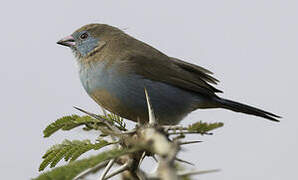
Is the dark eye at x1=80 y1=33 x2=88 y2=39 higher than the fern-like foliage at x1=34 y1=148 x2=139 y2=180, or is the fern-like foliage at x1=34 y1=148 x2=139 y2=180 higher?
the fern-like foliage at x1=34 y1=148 x2=139 y2=180

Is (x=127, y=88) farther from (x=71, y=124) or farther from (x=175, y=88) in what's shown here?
(x=71, y=124)

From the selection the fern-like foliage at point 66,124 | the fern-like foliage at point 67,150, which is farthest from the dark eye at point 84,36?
the fern-like foliage at point 67,150

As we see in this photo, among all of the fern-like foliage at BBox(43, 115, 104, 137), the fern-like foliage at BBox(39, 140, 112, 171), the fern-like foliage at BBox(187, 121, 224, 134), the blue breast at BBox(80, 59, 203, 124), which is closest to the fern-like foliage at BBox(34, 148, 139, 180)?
the fern-like foliage at BBox(187, 121, 224, 134)

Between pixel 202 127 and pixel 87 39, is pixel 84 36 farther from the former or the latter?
pixel 202 127

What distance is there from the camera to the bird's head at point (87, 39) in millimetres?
5320

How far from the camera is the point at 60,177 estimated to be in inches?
72.0

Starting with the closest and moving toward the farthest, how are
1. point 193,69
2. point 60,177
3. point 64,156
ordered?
1. point 60,177
2. point 64,156
3. point 193,69

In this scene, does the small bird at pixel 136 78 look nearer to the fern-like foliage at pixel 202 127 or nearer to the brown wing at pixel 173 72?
the brown wing at pixel 173 72

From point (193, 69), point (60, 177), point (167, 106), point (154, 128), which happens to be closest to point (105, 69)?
point (167, 106)

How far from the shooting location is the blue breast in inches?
179

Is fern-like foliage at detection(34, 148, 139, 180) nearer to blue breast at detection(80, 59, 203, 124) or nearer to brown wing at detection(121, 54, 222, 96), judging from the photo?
blue breast at detection(80, 59, 203, 124)

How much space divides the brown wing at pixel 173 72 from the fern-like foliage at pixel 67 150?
2374 millimetres

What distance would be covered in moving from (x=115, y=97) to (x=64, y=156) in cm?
206

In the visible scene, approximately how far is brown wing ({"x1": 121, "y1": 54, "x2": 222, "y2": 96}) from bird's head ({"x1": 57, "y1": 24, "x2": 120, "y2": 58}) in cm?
60
